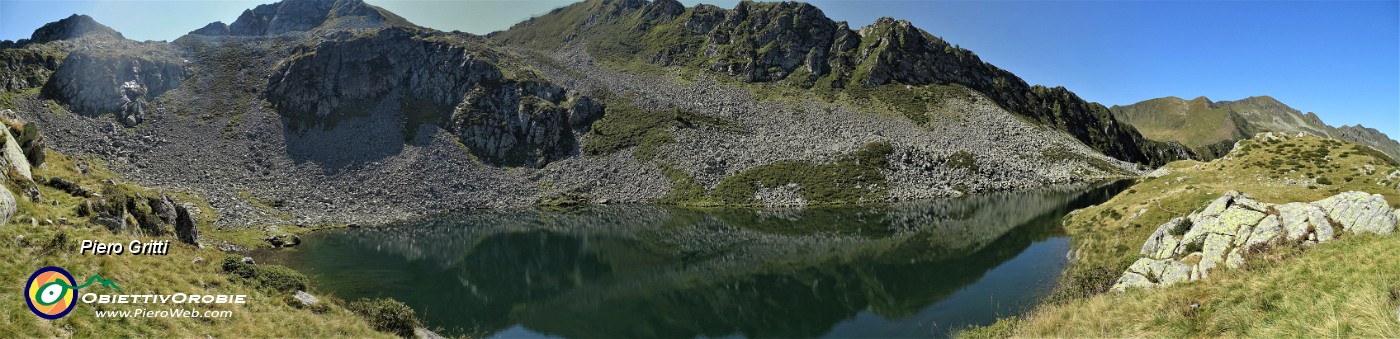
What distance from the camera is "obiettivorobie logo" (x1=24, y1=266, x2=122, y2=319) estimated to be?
14.1 metres

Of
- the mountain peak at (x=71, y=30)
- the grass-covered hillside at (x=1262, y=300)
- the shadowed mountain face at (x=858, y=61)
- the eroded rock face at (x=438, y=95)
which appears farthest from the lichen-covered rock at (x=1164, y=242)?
the mountain peak at (x=71, y=30)

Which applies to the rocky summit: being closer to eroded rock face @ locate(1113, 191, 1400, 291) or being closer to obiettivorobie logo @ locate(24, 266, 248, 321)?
obiettivorobie logo @ locate(24, 266, 248, 321)

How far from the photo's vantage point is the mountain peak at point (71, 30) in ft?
493

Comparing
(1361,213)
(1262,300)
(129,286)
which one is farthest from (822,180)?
(129,286)

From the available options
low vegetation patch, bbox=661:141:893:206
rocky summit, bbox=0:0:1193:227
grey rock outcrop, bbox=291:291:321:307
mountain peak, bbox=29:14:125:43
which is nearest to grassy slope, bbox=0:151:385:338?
grey rock outcrop, bbox=291:291:321:307

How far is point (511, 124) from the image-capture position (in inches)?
5349

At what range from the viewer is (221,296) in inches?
761

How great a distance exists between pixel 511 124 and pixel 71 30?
451ft

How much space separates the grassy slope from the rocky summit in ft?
215

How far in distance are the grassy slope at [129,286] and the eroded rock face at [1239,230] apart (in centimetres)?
3347

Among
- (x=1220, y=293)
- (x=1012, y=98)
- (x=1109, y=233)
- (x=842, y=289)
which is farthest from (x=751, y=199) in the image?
(x=1012, y=98)

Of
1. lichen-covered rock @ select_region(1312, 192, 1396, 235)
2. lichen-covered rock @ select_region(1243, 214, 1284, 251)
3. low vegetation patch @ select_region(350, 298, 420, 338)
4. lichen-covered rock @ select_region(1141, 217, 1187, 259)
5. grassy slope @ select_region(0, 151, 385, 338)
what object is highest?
lichen-covered rock @ select_region(1312, 192, 1396, 235)

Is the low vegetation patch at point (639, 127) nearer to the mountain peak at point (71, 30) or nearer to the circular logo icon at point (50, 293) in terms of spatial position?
the circular logo icon at point (50, 293)

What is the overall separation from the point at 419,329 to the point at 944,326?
30000 mm
